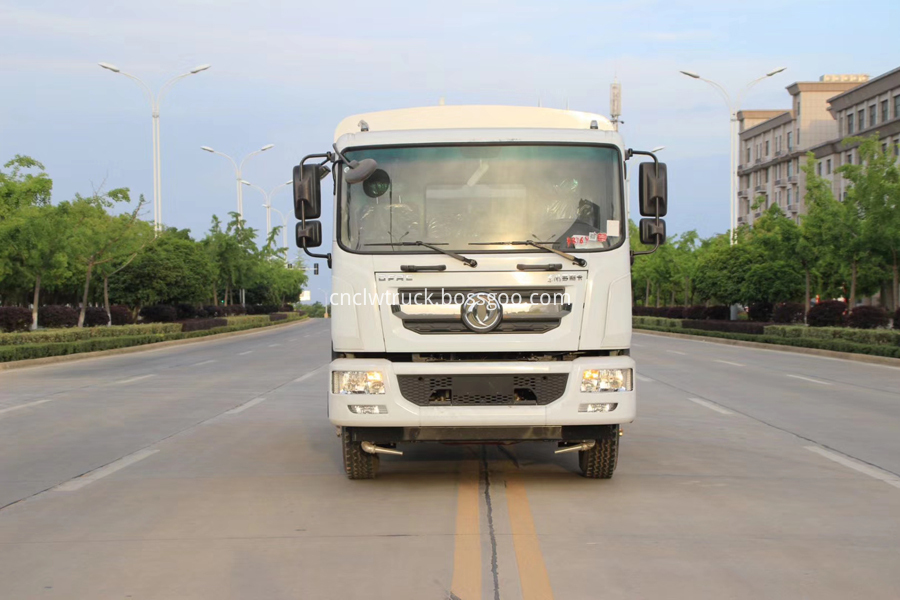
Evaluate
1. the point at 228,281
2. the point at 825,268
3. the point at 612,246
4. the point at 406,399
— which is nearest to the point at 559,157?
the point at 612,246

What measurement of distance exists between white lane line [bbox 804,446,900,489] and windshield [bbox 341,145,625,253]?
10.4 ft

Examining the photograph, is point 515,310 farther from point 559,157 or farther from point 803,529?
point 803,529

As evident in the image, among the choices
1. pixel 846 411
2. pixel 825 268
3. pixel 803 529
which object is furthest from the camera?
pixel 825 268

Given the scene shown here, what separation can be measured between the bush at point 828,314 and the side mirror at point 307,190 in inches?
1451

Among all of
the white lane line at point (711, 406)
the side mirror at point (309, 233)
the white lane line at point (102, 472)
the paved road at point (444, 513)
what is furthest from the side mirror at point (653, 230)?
the white lane line at point (711, 406)

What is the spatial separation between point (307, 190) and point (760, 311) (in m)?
50.3

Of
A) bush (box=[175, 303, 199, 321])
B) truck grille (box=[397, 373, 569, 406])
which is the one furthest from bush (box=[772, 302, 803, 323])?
truck grille (box=[397, 373, 569, 406])

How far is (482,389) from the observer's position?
25.7 ft

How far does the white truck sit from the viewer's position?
7.84m

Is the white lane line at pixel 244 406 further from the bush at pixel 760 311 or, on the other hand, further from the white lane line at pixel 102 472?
the bush at pixel 760 311

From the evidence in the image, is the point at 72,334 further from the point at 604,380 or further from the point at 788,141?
the point at 788,141

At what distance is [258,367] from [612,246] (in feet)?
60.1

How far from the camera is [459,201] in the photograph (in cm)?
812

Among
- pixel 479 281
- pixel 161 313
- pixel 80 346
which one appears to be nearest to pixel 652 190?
pixel 479 281
